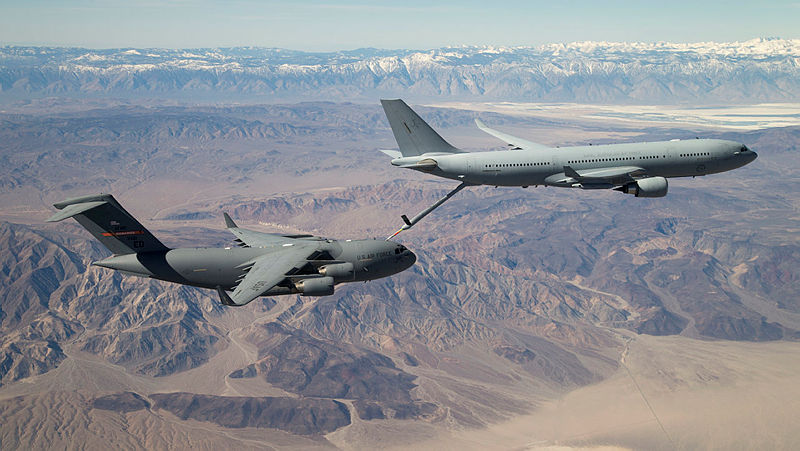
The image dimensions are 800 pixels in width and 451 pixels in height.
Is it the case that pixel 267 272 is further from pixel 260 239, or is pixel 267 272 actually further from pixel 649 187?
pixel 649 187

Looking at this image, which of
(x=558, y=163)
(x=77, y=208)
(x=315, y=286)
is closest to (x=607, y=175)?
(x=558, y=163)

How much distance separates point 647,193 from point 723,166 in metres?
13.7

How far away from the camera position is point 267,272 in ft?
168

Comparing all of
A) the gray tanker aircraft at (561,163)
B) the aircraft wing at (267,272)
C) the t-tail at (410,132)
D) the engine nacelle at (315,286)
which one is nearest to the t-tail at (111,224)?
the aircraft wing at (267,272)

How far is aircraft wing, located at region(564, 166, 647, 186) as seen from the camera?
65.0m

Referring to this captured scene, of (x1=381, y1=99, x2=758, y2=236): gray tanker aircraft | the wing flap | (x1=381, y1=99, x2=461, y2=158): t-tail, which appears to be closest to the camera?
the wing flap

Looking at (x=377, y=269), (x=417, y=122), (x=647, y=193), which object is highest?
(x=417, y=122)

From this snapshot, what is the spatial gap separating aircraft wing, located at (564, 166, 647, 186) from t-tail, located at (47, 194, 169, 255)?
41684mm

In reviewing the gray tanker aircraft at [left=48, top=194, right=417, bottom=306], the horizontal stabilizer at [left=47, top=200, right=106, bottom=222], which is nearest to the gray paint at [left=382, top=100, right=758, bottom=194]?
the gray tanker aircraft at [left=48, top=194, right=417, bottom=306]

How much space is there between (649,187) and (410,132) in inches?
1029

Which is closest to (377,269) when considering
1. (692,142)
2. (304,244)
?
(304,244)

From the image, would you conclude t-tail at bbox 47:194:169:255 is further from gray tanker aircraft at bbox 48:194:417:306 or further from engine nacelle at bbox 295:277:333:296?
engine nacelle at bbox 295:277:333:296

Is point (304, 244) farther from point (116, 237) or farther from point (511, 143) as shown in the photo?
point (511, 143)

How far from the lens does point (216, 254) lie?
5944 centimetres
